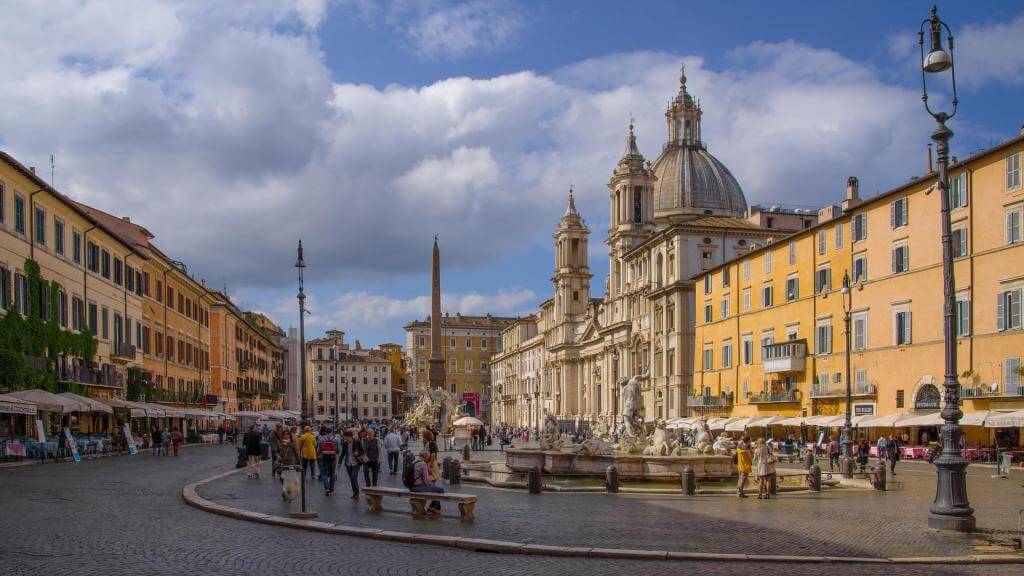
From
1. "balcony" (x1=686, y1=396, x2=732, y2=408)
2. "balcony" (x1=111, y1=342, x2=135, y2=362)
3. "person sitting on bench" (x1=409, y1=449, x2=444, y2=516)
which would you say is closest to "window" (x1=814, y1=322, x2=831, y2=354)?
"balcony" (x1=686, y1=396, x2=732, y2=408)

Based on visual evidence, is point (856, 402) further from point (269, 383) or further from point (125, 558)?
point (269, 383)

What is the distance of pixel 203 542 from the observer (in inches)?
560

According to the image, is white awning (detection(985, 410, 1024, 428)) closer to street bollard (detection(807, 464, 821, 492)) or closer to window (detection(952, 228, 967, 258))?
window (detection(952, 228, 967, 258))

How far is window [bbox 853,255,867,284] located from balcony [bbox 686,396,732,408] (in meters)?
16.2

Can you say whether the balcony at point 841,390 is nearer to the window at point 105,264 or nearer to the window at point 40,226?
the window at point 105,264

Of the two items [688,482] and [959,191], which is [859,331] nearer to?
[959,191]

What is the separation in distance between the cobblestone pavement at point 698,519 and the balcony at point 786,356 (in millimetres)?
27144

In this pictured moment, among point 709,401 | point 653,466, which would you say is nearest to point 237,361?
point 709,401

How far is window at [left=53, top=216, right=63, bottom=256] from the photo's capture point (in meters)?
38.5

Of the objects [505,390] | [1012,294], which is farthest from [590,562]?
[505,390]

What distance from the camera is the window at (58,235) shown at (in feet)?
126

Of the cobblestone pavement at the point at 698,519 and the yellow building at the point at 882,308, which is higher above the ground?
the yellow building at the point at 882,308

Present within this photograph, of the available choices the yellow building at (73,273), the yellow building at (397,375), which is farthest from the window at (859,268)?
the yellow building at (397,375)

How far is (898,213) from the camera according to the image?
43.8 metres
